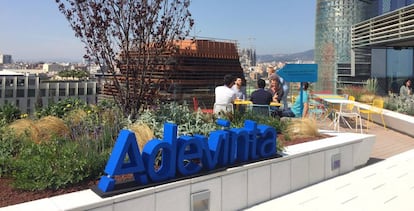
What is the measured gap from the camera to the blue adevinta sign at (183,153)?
3.17 metres

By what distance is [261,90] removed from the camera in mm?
7422

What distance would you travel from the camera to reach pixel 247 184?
4098mm

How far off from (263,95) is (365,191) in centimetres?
306

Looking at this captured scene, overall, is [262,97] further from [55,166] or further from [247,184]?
[55,166]

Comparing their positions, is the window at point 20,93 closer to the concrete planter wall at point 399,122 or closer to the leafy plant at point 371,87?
the leafy plant at point 371,87

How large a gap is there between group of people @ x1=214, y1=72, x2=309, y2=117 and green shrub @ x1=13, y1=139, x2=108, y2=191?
11.8 ft

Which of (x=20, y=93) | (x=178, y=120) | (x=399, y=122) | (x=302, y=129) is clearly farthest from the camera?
(x=20, y=93)

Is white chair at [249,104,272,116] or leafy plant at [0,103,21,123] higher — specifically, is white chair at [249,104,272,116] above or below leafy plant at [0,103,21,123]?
above

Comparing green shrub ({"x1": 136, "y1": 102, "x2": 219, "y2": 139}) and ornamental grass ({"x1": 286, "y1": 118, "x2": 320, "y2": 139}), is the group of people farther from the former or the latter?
green shrub ({"x1": 136, "y1": 102, "x2": 219, "y2": 139})

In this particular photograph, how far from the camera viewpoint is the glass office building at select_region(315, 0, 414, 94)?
15.5 meters

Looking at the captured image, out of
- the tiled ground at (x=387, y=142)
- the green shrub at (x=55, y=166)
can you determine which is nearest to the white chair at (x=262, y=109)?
the tiled ground at (x=387, y=142)

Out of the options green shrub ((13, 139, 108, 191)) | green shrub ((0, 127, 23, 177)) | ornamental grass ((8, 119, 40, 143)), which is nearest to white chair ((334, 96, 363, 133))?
green shrub ((13, 139, 108, 191))

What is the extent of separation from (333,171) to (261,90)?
100 inches

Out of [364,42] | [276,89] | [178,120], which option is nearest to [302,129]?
[178,120]
